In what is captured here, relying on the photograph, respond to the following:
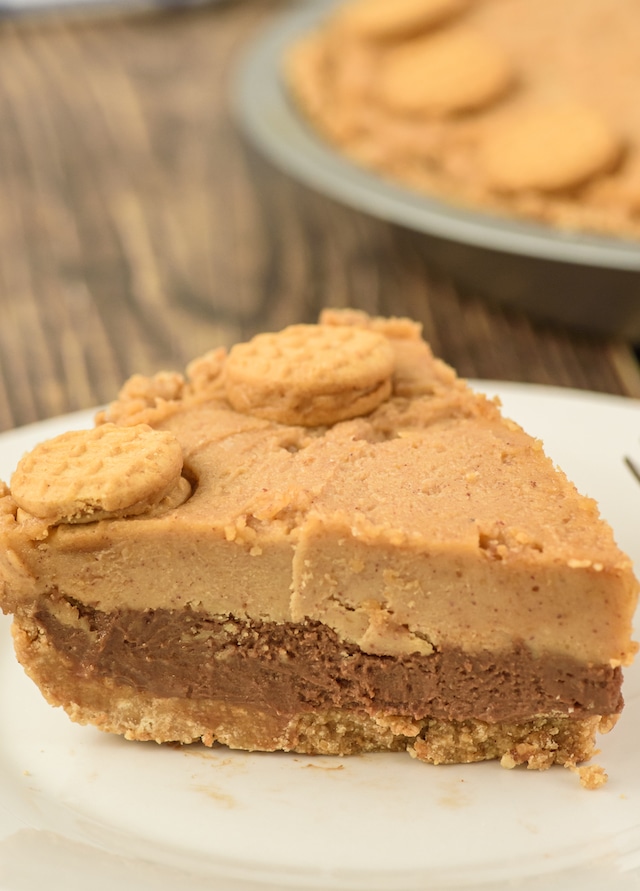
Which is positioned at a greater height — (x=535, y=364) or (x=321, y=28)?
(x=321, y=28)

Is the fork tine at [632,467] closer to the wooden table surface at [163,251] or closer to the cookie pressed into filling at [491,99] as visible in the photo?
the wooden table surface at [163,251]

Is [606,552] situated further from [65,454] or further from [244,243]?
[244,243]

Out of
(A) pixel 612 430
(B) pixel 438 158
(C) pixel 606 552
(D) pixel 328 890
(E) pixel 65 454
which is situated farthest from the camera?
(B) pixel 438 158

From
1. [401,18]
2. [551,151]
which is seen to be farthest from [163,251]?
[551,151]

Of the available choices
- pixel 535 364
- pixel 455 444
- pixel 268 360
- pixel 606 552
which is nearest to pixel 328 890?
pixel 606 552

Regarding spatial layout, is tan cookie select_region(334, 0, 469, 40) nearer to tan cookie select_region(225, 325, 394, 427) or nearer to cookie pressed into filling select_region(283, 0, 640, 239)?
cookie pressed into filling select_region(283, 0, 640, 239)

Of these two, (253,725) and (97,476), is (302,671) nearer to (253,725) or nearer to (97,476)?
(253,725)
